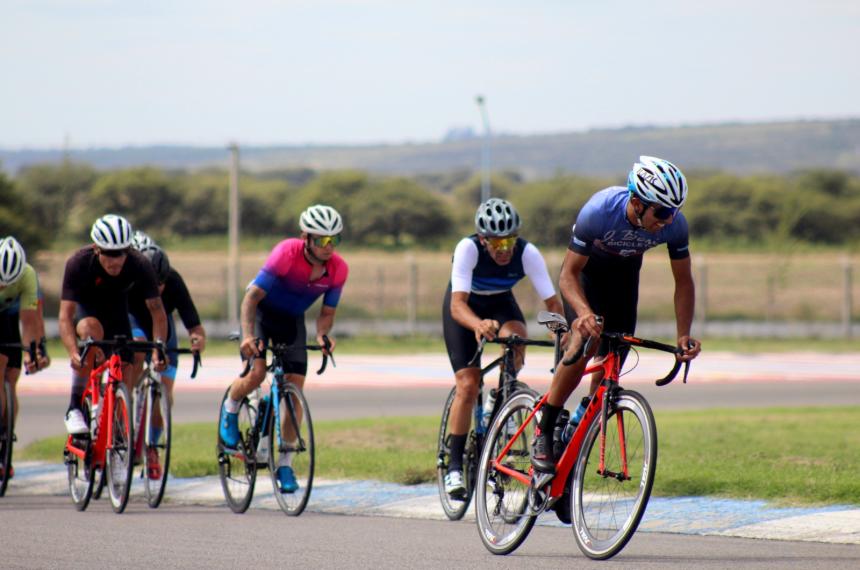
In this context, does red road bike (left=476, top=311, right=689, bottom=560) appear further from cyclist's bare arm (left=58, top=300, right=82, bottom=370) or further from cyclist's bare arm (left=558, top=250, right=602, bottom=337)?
cyclist's bare arm (left=58, top=300, right=82, bottom=370)

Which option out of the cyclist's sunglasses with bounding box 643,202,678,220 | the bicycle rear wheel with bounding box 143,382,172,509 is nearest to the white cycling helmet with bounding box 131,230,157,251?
the bicycle rear wheel with bounding box 143,382,172,509

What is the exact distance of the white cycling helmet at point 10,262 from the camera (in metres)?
11.8

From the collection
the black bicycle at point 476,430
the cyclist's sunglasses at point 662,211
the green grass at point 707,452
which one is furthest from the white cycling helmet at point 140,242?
the cyclist's sunglasses at point 662,211

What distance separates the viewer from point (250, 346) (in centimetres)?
1085

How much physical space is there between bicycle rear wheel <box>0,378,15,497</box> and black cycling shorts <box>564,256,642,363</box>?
5.63 m

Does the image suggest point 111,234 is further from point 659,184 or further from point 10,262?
point 659,184

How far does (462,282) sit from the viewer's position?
32.9 ft

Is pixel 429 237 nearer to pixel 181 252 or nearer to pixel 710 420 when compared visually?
pixel 181 252

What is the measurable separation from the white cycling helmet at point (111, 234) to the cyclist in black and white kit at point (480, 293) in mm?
2475

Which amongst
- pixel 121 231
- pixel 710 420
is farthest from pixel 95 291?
pixel 710 420

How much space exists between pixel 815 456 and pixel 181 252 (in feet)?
250

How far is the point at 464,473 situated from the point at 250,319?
6.48 feet

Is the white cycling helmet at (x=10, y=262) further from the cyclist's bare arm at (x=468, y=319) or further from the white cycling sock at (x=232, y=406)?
the cyclist's bare arm at (x=468, y=319)

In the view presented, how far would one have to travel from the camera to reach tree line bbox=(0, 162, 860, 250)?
92.9m
